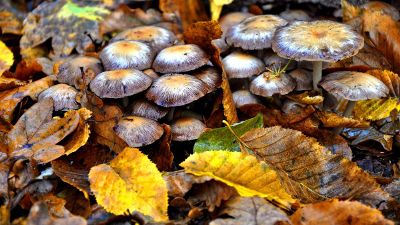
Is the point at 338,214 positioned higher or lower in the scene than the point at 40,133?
lower

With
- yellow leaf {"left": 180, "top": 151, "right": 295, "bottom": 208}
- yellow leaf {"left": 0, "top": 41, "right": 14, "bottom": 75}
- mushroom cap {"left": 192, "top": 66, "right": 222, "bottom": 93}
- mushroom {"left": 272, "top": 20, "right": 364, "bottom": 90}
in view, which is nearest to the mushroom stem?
mushroom {"left": 272, "top": 20, "right": 364, "bottom": 90}

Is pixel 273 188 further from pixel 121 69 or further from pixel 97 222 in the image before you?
pixel 121 69

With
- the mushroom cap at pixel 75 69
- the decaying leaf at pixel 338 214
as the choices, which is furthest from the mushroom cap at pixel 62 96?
the decaying leaf at pixel 338 214

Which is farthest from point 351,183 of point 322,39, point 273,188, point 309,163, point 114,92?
point 114,92

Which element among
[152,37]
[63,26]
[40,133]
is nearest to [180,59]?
[152,37]

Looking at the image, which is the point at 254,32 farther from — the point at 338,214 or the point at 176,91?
the point at 338,214

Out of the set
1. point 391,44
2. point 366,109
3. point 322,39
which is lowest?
point 366,109

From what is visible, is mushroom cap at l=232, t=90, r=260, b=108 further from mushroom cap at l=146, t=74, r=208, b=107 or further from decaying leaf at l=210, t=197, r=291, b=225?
decaying leaf at l=210, t=197, r=291, b=225
